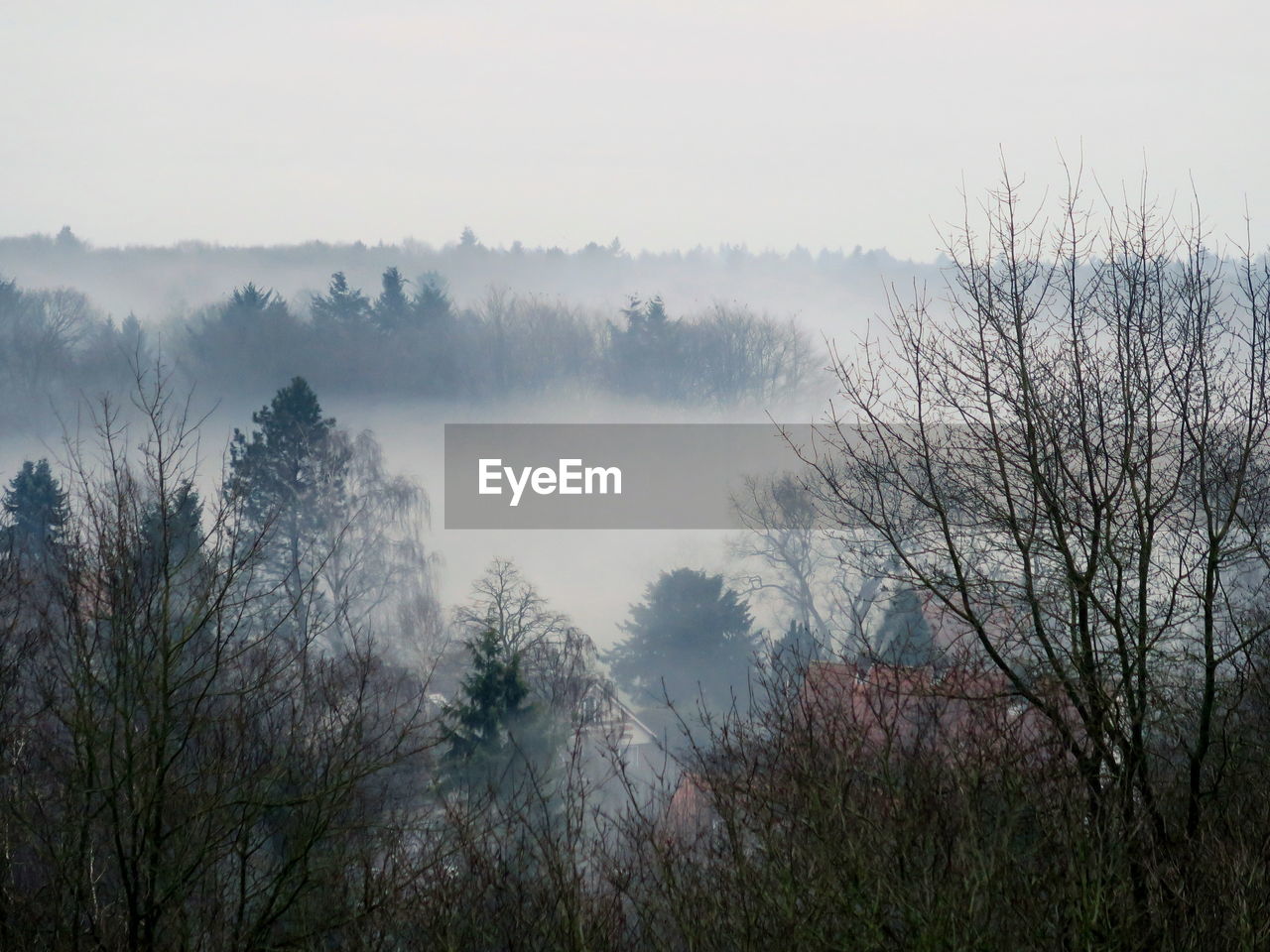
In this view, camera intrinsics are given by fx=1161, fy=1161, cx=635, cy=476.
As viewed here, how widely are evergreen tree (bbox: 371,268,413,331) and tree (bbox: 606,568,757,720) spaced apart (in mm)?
44809

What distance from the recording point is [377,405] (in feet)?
264

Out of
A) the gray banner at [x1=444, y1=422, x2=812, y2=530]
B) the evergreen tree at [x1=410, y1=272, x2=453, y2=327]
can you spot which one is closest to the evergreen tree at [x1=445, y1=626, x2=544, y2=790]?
the gray banner at [x1=444, y1=422, x2=812, y2=530]

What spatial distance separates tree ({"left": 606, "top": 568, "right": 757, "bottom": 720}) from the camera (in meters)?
38.6

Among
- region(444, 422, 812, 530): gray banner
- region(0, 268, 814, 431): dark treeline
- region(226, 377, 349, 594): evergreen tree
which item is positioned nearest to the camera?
region(226, 377, 349, 594): evergreen tree

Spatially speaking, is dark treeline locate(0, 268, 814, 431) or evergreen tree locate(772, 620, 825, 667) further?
dark treeline locate(0, 268, 814, 431)

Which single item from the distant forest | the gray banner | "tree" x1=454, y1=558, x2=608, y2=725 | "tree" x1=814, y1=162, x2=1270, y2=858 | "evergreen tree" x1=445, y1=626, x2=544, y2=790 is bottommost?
the gray banner

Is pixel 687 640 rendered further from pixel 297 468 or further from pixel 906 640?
pixel 906 640

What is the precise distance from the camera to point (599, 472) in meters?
76.8

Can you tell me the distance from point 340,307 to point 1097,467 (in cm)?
7176

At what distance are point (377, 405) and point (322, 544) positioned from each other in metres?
39.0

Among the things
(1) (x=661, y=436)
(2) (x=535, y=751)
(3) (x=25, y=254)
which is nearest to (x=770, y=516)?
(2) (x=535, y=751)

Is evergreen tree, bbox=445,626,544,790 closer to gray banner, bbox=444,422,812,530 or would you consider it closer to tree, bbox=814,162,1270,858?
tree, bbox=814,162,1270,858

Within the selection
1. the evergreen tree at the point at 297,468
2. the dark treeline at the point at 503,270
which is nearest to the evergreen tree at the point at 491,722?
the evergreen tree at the point at 297,468

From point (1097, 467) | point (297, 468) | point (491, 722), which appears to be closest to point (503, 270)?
point (297, 468)
